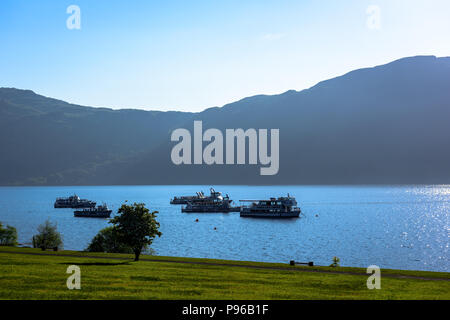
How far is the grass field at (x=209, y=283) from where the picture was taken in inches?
1134

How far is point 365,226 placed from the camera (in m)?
168

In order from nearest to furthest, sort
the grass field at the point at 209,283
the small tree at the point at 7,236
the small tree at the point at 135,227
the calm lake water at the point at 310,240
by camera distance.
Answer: the grass field at the point at 209,283 < the small tree at the point at 135,227 < the small tree at the point at 7,236 < the calm lake water at the point at 310,240

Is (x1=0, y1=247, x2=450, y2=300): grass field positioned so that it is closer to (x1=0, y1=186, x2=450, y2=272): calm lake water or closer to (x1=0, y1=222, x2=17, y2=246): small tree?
(x1=0, y1=222, x2=17, y2=246): small tree

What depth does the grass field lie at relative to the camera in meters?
28.8

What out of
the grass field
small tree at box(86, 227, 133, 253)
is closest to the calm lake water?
small tree at box(86, 227, 133, 253)

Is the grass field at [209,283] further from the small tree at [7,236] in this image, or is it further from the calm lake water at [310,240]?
the calm lake water at [310,240]

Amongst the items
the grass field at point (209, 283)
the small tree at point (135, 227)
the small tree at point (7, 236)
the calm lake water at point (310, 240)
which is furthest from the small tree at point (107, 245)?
the grass field at point (209, 283)

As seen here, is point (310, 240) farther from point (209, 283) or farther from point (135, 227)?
point (209, 283)

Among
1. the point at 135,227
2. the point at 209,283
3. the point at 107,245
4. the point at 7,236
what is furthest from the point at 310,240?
the point at 209,283

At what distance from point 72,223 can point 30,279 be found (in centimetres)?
16850

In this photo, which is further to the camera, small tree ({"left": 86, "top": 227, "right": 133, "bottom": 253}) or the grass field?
small tree ({"left": 86, "top": 227, "right": 133, "bottom": 253})

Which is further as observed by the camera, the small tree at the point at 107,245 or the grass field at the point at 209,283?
the small tree at the point at 107,245

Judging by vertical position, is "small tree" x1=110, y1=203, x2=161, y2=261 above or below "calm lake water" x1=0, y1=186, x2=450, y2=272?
above
